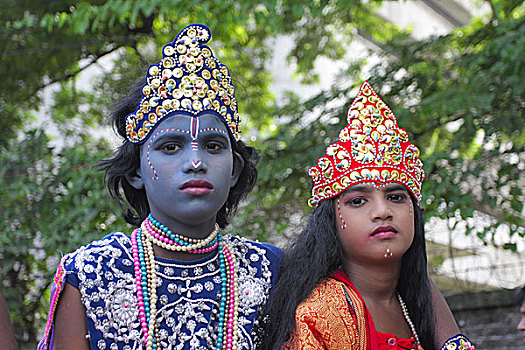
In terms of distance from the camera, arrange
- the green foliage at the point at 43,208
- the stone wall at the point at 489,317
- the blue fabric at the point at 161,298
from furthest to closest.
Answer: the stone wall at the point at 489,317
the green foliage at the point at 43,208
the blue fabric at the point at 161,298

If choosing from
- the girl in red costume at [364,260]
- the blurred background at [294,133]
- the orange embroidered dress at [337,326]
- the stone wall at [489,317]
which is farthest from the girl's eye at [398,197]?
the stone wall at [489,317]

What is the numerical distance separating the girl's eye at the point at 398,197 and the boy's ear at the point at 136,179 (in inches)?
36.0

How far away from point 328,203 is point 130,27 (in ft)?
13.1

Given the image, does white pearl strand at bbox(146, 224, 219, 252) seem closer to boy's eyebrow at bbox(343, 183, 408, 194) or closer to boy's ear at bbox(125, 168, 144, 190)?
boy's ear at bbox(125, 168, 144, 190)

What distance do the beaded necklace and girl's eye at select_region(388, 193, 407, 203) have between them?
63 centimetres

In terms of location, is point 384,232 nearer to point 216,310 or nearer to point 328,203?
point 328,203

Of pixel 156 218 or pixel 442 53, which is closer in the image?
pixel 156 218

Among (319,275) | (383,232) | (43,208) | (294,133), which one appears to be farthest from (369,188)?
(43,208)

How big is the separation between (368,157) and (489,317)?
127 inches

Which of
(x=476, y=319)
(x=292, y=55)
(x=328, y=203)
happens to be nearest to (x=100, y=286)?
(x=328, y=203)

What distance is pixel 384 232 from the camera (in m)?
2.46

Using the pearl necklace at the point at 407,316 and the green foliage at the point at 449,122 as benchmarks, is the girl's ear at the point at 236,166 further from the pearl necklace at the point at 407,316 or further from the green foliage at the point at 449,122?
the green foliage at the point at 449,122

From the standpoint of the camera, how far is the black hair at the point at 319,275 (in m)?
2.50

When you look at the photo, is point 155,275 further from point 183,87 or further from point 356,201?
point 356,201
